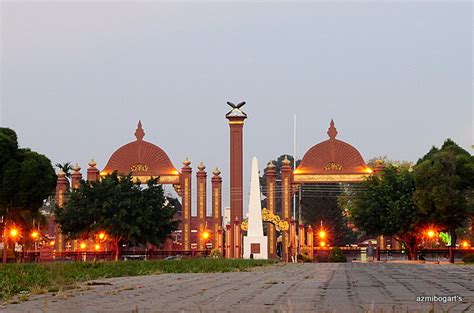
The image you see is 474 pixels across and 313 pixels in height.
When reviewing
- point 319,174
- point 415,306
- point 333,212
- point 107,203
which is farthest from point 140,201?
point 415,306

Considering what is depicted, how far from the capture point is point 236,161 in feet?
209

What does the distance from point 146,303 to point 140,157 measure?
175ft

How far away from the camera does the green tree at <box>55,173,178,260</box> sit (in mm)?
55469

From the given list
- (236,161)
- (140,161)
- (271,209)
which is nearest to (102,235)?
(140,161)

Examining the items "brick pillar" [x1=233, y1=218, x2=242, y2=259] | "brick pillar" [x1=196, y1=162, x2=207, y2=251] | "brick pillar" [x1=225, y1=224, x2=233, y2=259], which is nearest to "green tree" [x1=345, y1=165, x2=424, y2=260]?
"brick pillar" [x1=233, y1=218, x2=242, y2=259]

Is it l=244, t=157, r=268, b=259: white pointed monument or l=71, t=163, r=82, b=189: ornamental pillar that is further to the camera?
l=71, t=163, r=82, b=189: ornamental pillar

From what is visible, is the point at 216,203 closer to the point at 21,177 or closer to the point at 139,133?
the point at 139,133

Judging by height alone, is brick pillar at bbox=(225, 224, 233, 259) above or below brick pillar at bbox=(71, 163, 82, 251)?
below

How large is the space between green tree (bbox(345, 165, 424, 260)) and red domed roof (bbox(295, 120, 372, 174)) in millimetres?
3012

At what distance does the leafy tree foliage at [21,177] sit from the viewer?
159 feet

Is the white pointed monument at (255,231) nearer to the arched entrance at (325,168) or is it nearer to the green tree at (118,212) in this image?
the arched entrance at (325,168)

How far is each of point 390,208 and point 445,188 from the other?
7012 millimetres

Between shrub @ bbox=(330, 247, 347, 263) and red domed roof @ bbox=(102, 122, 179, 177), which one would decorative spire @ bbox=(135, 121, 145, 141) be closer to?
red domed roof @ bbox=(102, 122, 179, 177)

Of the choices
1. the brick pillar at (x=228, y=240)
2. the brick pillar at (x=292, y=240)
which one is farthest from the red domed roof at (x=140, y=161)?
the brick pillar at (x=292, y=240)
